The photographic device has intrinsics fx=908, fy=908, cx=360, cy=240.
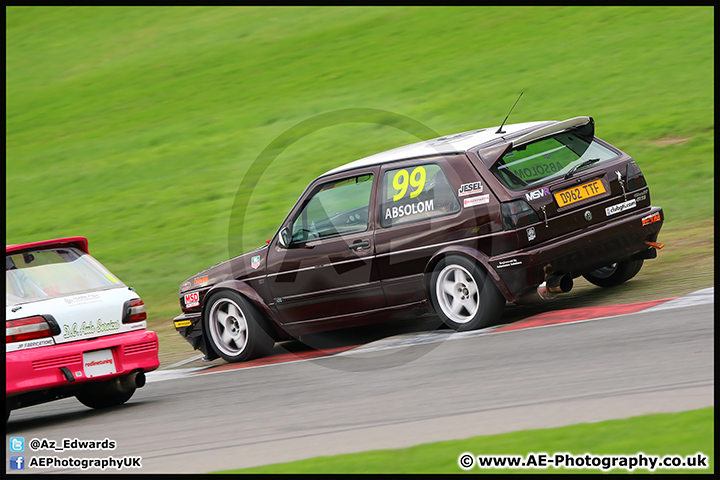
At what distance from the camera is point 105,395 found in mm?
8211

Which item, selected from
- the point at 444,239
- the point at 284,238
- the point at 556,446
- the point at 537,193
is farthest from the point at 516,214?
the point at 556,446

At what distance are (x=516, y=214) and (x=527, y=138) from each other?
0.84 metres

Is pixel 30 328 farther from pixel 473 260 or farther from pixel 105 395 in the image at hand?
pixel 473 260

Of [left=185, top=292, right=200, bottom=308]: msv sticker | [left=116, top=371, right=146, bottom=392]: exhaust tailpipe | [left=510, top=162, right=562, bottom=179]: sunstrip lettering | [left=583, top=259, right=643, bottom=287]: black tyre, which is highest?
[left=510, top=162, right=562, bottom=179]: sunstrip lettering

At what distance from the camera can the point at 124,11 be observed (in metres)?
44.6

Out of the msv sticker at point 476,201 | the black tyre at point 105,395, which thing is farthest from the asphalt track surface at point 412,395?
the msv sticker at point 476,201

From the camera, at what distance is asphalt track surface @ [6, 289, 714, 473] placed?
221 inches

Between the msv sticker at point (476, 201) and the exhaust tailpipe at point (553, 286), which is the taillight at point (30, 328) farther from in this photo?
the exhaust tailpipe at point (553, 286)

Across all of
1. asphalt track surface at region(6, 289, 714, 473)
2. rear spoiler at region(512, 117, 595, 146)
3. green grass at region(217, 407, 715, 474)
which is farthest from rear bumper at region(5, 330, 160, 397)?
rear spoiler at region(512, 117, 595, 146)

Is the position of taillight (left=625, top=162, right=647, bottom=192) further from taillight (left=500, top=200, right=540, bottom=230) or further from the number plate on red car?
the number plate on red car

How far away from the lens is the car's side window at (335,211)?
923 cm

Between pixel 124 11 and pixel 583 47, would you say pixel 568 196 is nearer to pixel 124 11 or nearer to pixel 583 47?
pixel 583 47

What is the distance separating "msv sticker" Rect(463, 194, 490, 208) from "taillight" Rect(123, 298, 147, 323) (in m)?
3.10

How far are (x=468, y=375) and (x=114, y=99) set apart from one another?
1015 inches
